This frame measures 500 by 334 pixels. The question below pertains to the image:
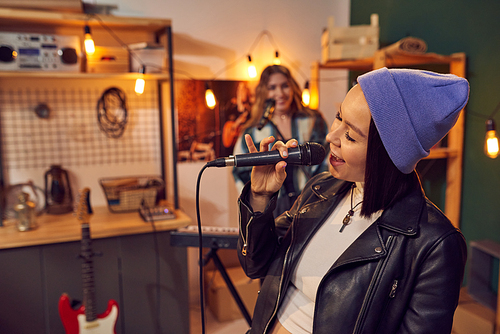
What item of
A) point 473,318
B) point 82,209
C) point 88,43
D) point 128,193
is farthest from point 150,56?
point 473,318

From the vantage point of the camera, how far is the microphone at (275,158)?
0.92 meters

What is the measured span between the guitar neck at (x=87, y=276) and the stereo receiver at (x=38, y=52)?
1.00 metres

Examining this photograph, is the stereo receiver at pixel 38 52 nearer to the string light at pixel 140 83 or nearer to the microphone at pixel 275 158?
the string light at pixel 140 83

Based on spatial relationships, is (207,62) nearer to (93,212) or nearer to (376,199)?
(93,212)

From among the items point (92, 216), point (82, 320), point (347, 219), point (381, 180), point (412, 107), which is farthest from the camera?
point (92, 216)

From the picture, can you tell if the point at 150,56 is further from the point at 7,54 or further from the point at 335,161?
the point at 335,161

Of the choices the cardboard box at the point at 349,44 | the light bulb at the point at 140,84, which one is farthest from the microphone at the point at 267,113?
the light bulb at the point at 140,84

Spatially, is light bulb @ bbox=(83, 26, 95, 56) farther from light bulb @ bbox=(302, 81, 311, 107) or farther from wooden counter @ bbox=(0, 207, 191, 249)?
light bulb @ bbox=(302, 81, 311, 107)

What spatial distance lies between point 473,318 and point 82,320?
6.97 feet

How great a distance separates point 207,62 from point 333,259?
7.67 ft

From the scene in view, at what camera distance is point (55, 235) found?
2.06 m

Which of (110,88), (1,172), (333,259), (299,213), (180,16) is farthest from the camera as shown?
(180,16)

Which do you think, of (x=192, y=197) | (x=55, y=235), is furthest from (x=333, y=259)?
(x=192, y=197)

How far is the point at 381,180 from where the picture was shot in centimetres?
92
